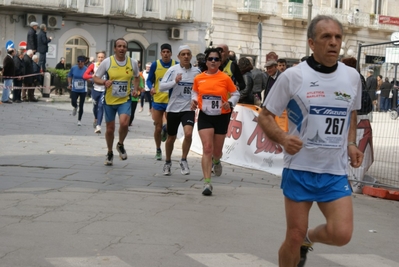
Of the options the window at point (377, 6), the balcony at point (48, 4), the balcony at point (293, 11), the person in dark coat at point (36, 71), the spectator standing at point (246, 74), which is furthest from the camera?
the window at point (377, 6)

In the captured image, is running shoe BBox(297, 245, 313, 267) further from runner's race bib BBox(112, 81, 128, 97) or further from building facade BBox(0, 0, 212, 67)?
building facade BBox(0, 0, 212, 67)

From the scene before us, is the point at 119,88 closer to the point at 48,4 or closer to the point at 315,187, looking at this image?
the point at 315,187

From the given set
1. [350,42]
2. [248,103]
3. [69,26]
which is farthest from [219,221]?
[350,42]

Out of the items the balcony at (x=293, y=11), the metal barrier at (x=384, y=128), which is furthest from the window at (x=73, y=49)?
the metal barrier at (x=384, y=128)

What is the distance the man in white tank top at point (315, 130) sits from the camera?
5.51 m

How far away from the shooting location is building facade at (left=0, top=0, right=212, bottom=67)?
132 feet

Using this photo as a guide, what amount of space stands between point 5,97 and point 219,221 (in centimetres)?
2095

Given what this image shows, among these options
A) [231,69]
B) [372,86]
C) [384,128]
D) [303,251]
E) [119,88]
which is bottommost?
[303,251]

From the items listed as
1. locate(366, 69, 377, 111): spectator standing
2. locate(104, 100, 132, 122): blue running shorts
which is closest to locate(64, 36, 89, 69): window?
locate(104, 100, 132, 122): blue running shorts

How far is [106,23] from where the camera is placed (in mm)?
44031

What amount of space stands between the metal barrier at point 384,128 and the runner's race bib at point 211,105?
7.80 feet

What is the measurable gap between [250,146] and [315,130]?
8.74m

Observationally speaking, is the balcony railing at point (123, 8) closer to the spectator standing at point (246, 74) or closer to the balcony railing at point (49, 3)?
the balcony railing at point (49, 3)

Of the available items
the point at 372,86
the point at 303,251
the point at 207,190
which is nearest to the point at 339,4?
the point at 372,86
